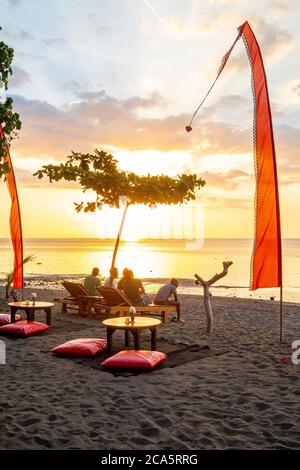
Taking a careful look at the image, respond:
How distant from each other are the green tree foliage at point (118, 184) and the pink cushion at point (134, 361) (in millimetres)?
5563

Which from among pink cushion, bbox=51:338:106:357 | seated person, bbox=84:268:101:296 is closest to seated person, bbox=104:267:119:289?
seated person, bbox=84:268:101:296

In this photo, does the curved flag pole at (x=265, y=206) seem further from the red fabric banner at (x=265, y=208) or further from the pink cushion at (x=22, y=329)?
the pink cushion at (x=22, y=329)

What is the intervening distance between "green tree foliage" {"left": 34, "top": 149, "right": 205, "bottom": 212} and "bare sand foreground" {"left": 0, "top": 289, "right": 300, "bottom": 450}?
14.9 feet

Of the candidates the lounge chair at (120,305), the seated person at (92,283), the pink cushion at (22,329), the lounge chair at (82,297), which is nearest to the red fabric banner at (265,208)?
the lounge chair at (120,305)

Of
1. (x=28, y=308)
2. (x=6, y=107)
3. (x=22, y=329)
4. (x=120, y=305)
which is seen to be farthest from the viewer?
(x=120, y=305)

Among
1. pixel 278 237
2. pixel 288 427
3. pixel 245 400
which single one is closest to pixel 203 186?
pixel 278 237

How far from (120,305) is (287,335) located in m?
4.30

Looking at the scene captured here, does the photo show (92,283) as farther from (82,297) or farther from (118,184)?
(118,184)

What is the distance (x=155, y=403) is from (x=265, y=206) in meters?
4.48

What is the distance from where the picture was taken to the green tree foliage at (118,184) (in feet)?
40.3

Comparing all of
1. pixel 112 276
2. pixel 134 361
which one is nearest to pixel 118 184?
pixel 112 276

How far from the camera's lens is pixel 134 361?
298 inches

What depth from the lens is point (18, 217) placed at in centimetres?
1252
